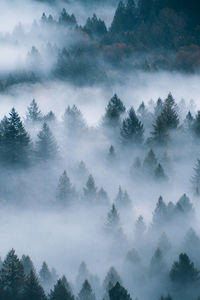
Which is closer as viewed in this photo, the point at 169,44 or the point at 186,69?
the point at 186,69

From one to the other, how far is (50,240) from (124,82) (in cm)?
6701

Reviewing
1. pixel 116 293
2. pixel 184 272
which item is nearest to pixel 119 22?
pixel 184 272

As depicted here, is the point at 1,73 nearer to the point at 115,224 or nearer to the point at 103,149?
the point at 103,149

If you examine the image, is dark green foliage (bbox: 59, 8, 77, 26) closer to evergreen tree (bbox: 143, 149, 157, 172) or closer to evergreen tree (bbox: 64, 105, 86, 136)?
evergreen tree (bbox: 64, 105, 86, 136)

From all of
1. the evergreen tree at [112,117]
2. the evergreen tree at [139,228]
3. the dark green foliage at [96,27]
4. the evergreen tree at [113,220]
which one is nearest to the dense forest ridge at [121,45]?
the dark green foliage at [96,27]

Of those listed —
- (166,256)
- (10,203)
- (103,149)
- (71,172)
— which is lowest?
(166,256)

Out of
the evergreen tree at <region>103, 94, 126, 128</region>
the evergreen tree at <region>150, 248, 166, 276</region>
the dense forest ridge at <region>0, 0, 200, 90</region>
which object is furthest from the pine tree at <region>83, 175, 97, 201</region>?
the dense forest ridge at <region>0, 0, 200, 90</region>

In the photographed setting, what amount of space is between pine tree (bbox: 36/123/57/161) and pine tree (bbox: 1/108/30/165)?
2.84 meters

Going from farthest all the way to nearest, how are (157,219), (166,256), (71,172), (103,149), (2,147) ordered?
1. (103,149)
2. (71,172)
3. (2,147)
4. (157,219)
5. (166,256)

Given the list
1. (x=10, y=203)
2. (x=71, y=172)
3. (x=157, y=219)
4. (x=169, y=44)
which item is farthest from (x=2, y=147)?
(x=169, y=44)

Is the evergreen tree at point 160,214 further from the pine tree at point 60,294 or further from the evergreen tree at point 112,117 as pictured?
the evergreen tree at point 112,117

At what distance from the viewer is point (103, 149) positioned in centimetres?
6856

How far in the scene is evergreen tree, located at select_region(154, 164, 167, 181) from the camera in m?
52.4

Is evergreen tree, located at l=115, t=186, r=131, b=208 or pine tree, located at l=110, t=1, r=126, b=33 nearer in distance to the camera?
evergreen tree, located at l=115, t=186, r=131, b=208
